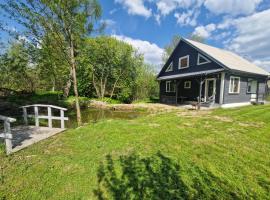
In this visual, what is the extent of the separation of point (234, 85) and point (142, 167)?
40.1 ft

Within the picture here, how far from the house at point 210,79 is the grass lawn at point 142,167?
7.27 meters

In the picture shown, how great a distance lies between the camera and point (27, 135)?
5746 millimetres

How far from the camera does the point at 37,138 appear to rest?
17.9 ft

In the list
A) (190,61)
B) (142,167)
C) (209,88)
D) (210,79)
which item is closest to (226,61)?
(210,79)

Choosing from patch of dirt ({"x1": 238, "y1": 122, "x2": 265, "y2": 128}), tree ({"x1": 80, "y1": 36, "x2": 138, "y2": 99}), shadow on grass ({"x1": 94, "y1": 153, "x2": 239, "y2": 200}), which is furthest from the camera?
tree ({"x1": 80, "y1": 36, "x2": 138, "y2": 99})

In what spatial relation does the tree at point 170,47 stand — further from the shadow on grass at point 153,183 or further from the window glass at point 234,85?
the shadow on grass at point 153,183

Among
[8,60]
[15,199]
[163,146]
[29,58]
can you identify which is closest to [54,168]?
[15,199]

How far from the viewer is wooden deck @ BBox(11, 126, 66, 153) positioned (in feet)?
15.9

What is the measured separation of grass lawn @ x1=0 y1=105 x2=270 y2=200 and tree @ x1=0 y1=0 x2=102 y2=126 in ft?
13.8

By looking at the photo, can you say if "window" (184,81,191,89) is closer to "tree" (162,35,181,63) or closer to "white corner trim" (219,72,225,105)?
"white corner trim" (219,72,225,105)

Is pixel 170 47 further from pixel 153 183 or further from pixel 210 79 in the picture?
pixel 153 183

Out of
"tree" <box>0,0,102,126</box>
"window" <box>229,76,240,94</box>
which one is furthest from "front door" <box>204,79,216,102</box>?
"tree" <box>0,0,102,126</box>

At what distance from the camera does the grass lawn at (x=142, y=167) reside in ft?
9.34

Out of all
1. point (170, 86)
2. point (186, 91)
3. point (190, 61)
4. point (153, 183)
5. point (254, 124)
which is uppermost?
point (190, 61)
